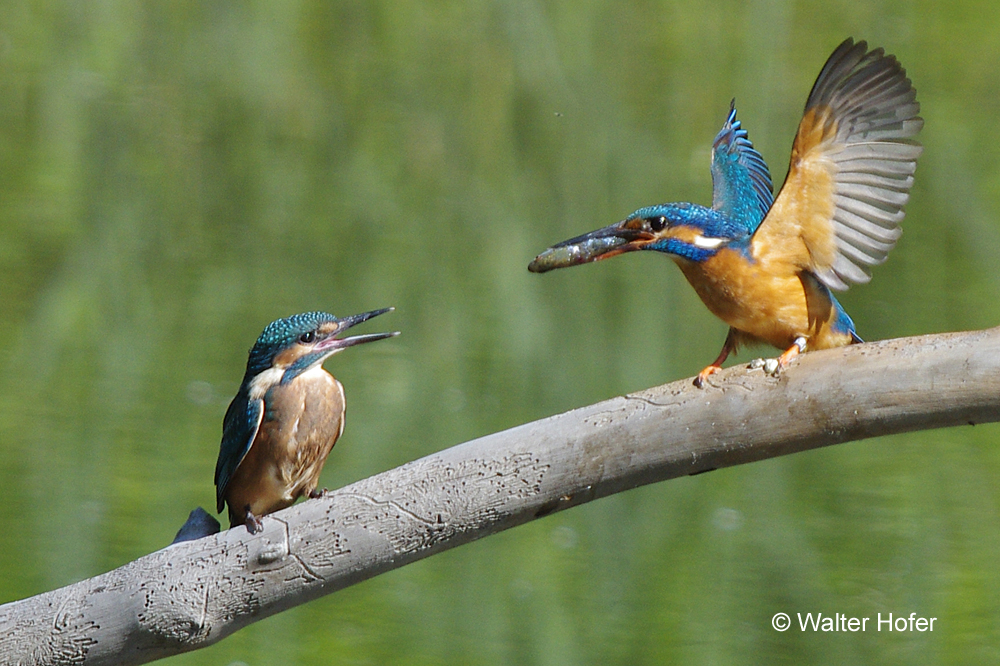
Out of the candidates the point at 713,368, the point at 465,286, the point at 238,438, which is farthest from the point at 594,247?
the point at 465,286

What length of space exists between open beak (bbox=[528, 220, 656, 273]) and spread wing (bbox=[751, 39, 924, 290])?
19cm

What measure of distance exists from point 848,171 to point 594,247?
0.41 metres

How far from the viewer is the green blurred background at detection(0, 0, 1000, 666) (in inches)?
141

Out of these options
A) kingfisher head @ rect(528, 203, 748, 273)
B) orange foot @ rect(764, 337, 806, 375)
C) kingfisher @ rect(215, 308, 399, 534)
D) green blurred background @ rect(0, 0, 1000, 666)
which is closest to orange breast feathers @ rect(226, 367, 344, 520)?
kingfisher @ rect(215, 308, 399, 534)

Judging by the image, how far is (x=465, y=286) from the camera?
4.82 m

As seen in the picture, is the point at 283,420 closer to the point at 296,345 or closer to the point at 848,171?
the point at 296,345

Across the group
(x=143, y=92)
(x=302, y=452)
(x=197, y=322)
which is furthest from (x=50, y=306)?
(x=302, y=452)

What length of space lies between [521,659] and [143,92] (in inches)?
A: 146

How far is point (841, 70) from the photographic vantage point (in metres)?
1.96

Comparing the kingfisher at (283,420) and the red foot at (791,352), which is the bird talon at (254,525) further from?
the red foot at (791,352)

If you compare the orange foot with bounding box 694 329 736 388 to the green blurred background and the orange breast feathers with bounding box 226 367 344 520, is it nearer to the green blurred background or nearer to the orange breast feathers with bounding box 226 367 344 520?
the orange breast feathers with bounding box 226 367 344 520

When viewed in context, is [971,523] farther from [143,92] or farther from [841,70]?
[143,92]

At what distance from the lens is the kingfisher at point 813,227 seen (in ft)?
6.48

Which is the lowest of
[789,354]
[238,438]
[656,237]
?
[789,354]
